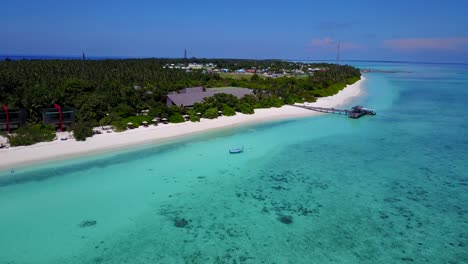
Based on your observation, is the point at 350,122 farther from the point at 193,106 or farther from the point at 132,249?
the point at 132,249

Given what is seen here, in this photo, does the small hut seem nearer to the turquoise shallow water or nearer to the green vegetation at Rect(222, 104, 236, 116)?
the turquoise shallow water

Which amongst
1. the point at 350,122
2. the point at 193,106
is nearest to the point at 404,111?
the point at 350,122

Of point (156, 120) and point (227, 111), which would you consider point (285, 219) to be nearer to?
point (156, 120)

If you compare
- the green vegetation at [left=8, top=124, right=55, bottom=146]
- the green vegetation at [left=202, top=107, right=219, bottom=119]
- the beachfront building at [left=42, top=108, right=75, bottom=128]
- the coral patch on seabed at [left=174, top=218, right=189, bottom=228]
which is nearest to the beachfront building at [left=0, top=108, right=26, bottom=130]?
the green vegetation at [left=8, top=124, right=55, bottom=146]

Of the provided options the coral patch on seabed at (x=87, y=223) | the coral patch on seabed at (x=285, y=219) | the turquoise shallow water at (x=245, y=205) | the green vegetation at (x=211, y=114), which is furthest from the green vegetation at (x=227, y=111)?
the coral patch on seabed at (x=87, y=223)

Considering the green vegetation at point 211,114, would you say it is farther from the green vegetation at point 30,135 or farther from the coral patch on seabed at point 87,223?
the coral patch on seabed at point 87,223
